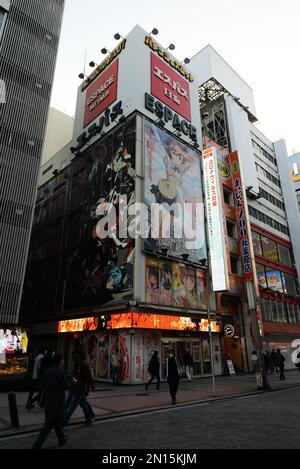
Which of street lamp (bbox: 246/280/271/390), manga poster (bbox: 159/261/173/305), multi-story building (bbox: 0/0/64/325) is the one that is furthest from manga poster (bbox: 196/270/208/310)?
multi-story building (bbox: 0/0/64/325)

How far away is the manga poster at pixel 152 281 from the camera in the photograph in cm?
2153

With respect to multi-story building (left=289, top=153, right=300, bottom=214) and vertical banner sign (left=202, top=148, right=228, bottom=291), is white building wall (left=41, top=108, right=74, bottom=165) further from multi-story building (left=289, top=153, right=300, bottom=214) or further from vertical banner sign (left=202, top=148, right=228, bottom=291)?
multi-story building (left=289, top=153, right=300, bottom=214)

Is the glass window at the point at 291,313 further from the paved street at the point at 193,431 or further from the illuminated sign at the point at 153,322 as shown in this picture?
the paved street at the point at 193,431

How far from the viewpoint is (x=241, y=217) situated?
1225 inches

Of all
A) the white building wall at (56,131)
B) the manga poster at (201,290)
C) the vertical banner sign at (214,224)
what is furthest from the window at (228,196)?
the white building wall at (56,131)

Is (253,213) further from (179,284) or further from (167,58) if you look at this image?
(167,58)

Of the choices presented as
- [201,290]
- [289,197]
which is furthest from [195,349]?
[289,197]

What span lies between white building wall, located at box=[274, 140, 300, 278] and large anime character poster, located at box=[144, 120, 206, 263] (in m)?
21.1

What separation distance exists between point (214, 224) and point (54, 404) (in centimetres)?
2239

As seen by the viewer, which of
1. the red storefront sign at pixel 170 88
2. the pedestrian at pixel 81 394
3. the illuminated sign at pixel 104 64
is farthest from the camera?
the illuminated sign at pixel 104 64

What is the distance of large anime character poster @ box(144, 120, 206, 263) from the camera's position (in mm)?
24000

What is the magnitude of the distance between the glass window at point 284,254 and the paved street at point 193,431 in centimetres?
3183

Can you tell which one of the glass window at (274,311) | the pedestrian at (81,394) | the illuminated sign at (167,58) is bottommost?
the pedestrian at (81,394)

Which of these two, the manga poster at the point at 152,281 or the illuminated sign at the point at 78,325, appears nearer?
the manga poster at the point at 152,281
